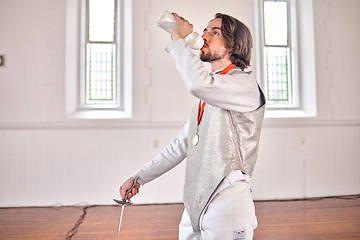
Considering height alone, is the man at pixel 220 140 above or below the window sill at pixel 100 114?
below

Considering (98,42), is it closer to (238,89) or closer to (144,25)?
(144,25)

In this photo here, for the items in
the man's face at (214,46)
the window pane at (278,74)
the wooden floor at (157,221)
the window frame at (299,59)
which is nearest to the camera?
the man's face at (214,46)

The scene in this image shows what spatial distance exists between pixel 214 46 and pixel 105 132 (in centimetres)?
334

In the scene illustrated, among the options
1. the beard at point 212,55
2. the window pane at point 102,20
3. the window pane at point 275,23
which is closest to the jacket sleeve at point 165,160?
the beard at point 212,55

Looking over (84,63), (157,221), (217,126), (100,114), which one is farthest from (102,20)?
(217,126)

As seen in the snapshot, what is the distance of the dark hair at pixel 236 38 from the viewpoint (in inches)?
46.7

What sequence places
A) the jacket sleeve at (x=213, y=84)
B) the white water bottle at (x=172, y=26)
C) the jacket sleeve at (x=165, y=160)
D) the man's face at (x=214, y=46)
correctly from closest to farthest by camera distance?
the jacket sleeve at (x=213, y=84)
the white water bottle at (x=172, y=26)
the man's face at (x=214, y=46)
the jacket sleeve at (x=165, y=160)

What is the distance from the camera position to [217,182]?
1012 mm

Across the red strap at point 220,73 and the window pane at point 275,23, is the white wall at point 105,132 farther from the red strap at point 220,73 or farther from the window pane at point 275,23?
the red strap at point 220,73

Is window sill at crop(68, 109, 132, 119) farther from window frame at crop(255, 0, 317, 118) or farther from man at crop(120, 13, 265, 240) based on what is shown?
man at crop(120, 13, 265, 240)

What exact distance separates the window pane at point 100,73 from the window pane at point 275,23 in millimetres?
2501

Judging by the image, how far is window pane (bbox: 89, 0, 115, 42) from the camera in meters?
4.77

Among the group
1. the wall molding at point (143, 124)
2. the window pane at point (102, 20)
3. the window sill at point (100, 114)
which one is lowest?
the wall molding at point (143, 124)

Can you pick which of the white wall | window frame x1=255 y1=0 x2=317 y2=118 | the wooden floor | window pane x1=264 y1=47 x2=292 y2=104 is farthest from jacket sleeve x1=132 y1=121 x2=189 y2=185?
window pane x1=264 y1=47 x2=292 y2=104
